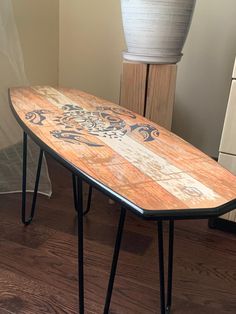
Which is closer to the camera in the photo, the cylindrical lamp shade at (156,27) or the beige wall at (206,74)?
the cylindrical lamp shade at (156,27)

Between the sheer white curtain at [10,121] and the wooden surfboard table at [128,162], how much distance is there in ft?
1.23

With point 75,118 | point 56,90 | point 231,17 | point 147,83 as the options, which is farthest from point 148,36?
point 231,17

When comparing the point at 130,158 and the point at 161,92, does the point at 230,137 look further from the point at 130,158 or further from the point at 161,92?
the point at 130,158

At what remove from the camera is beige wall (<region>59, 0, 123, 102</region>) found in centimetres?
213

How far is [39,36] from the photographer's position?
82.8 inches

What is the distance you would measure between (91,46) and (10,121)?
82 cm

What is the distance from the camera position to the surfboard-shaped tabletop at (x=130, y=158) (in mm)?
669

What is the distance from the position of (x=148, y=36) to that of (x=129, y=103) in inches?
10.2

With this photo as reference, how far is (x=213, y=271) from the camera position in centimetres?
123

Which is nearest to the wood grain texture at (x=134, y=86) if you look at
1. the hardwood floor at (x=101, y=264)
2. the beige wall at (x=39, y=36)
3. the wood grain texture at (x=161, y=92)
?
the wood grain texture at (x=161, y=92)

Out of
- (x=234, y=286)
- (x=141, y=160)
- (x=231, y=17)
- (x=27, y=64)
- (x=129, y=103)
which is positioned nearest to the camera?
(x=141, y=160)

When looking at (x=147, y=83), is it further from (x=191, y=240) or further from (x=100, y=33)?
(x=100, y=33)

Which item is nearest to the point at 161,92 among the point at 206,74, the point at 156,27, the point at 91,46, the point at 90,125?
the point at 156,27

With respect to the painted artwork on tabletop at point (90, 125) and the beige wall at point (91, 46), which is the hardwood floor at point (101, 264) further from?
the beige wall at point (91, 46)
